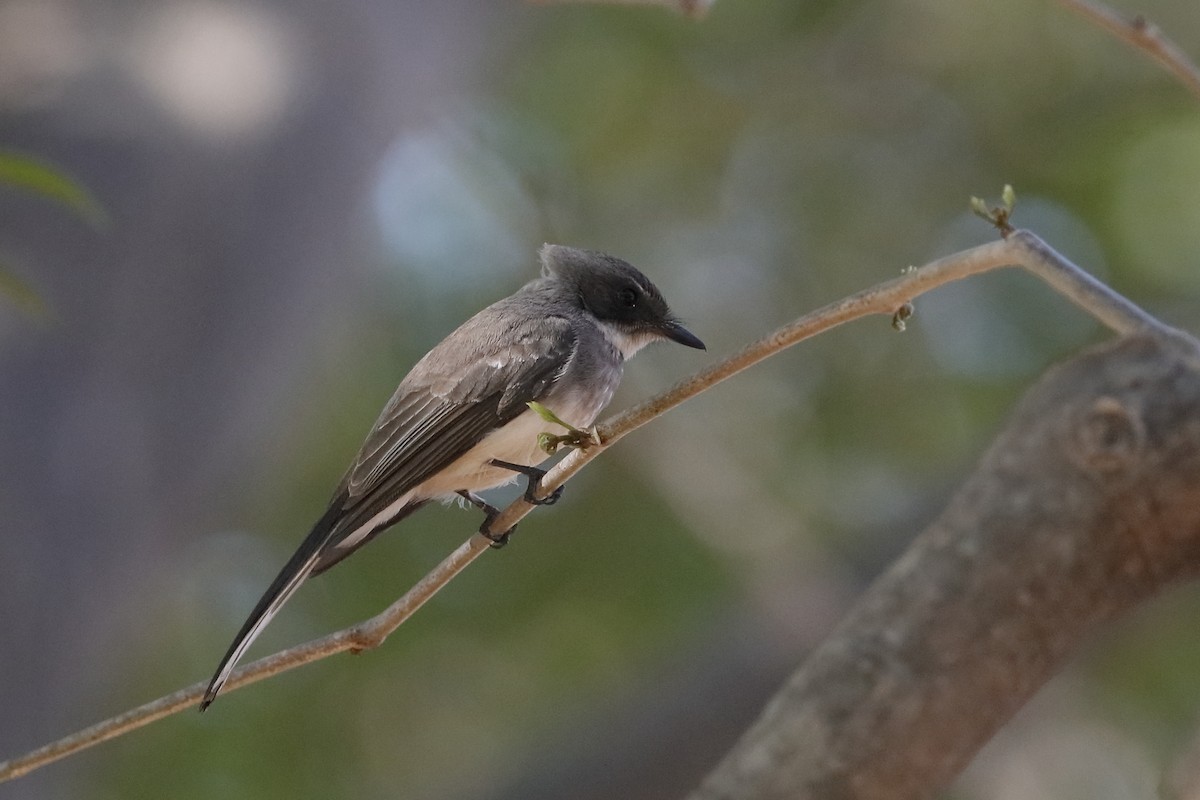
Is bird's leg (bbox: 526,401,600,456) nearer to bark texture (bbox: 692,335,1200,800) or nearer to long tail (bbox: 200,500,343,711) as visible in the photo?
long tail (bbox: 200,500,343,711)

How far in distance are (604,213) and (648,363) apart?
1618mm

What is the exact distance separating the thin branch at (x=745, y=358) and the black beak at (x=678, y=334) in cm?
142

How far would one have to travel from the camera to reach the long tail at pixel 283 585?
313 centimetres

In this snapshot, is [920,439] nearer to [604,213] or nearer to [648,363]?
[648,363]

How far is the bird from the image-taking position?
3711 millimetres

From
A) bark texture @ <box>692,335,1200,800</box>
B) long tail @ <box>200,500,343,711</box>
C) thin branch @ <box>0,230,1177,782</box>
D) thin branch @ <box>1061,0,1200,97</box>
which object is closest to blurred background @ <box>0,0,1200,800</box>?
bark texture @ <box>692,335,1200,800</box>

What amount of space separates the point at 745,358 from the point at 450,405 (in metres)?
1.76

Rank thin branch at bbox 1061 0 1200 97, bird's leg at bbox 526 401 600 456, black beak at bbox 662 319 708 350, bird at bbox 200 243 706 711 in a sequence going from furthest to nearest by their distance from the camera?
black beak at bbox 662 319 708 350
bird at bbox 200 243 706 711
thin branch at bbox 1061 0 1200 97
bird's leg at bbox 526 401 600 456

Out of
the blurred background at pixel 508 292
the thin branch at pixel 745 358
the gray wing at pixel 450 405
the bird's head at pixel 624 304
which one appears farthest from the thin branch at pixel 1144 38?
the blurred background at pixel 508 292

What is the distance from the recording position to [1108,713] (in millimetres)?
7367

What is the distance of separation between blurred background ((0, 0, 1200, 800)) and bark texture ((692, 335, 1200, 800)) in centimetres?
97

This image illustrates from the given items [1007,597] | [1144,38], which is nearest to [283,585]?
[1007,597]

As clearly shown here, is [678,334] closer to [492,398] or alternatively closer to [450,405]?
[492,398]

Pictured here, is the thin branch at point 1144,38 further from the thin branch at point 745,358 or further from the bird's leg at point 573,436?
the bird's leg at point 573,436
